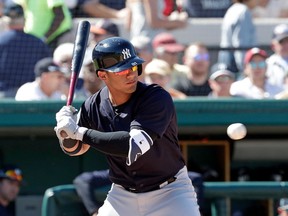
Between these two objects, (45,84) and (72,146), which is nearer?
(72,146)

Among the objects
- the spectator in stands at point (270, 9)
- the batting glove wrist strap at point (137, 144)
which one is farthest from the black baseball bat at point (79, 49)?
the spectator in stands at point (270, 9)

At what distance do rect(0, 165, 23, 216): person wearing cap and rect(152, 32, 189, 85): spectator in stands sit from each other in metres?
1.60

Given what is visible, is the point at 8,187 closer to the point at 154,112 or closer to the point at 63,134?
the point at 63,134

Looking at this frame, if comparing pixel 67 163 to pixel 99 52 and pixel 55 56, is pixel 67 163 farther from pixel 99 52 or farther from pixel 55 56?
pixel 99 52

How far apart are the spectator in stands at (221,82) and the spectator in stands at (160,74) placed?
1.01 ft

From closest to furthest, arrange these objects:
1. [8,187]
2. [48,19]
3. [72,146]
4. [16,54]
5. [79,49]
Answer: [72,146], [79,49], [8,187], [16,54], [48,19]

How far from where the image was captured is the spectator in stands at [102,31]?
25.3 ft

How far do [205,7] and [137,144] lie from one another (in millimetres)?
4740

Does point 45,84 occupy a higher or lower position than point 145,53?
lower

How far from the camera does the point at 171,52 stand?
7648 millimetres

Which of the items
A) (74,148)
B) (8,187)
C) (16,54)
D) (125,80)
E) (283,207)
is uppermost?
(125,80)

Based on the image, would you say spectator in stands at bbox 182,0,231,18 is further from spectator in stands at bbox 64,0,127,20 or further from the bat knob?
the bat knob

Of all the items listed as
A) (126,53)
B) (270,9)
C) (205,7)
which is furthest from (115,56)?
(270,9)

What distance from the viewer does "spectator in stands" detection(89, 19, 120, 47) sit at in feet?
Answer: 25.3
